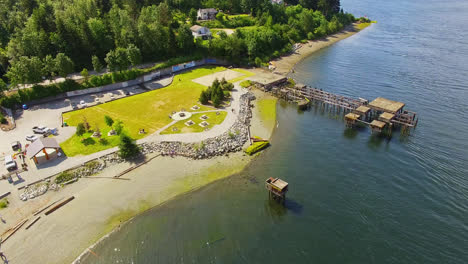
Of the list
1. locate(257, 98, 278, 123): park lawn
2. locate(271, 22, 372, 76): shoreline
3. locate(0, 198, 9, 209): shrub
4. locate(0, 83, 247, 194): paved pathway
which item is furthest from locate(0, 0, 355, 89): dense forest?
locate(0, 198, 9, 209): shrub


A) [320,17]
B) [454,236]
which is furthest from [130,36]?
[320,17]

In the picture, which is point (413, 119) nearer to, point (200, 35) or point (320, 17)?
point (200, 35)

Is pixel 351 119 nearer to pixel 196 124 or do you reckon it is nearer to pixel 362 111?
pixel 362 111

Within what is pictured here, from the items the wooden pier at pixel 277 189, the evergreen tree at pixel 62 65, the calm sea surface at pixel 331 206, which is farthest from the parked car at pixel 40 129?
the wooden pier at pixel 277 189

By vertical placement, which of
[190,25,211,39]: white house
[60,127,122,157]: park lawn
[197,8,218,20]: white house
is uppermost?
[197,8,218,20]: white house

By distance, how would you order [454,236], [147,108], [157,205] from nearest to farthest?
[454,236] → [157,205] → [147,108]

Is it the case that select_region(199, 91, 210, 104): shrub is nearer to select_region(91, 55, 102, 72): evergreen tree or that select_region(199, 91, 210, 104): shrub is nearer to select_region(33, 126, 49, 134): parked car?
select_region(91, 55, 102, 72): evergreen tree

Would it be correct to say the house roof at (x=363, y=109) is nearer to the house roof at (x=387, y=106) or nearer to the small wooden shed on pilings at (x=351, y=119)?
Result: the small wooden shed on pilings at (x=351, y=119)
